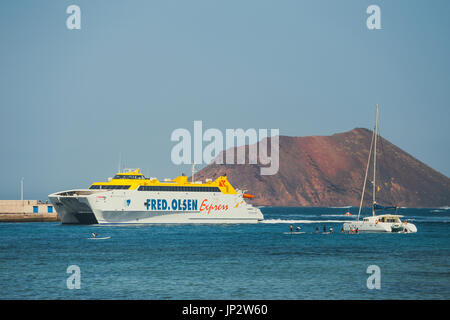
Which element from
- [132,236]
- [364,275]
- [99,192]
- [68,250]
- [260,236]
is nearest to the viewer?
[364,275]

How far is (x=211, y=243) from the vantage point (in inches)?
2345

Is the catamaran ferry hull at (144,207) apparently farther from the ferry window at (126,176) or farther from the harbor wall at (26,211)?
the harbor wall at (26,211)

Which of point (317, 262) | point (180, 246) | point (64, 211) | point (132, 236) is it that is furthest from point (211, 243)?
point (64, 211)

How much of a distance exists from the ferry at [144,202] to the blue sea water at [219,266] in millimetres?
9132

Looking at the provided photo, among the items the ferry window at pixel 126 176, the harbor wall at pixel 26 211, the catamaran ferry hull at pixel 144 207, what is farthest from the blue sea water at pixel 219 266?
the harbor wall at pixel 26 211

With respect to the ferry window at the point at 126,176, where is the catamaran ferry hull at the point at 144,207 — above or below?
below

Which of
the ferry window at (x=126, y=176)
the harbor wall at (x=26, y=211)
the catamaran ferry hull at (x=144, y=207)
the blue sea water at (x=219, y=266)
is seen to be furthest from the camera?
the harbor wall at (x=26, y=211)

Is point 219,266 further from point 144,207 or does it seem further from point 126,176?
point 126,176

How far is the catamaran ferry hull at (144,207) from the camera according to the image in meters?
77.6

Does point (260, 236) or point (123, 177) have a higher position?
point (123, 177)

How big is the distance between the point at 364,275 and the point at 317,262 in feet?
24.0
